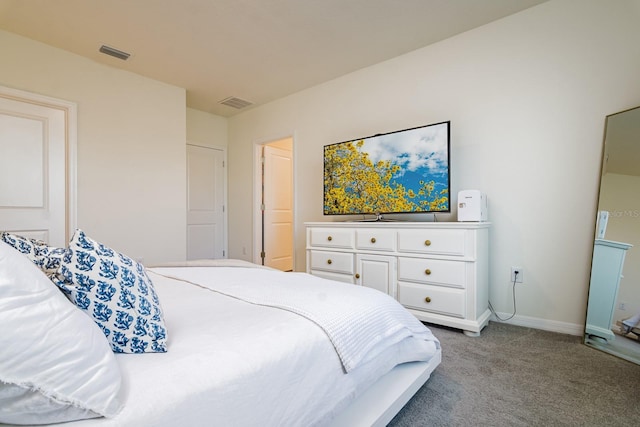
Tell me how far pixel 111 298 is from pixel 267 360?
430mm

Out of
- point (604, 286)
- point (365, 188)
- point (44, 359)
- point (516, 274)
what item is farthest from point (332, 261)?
point (44, 359)

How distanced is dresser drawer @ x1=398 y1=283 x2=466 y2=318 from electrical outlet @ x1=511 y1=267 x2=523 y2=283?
585 mm

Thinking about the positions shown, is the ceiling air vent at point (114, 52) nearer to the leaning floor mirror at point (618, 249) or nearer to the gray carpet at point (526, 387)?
the gray carpet at point (526, 387)

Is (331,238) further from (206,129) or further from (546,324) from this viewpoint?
(206,129)

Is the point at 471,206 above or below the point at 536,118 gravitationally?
below

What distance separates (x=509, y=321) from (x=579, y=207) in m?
1.03

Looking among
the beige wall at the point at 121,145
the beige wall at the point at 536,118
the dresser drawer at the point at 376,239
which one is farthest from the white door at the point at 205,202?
the beige wall at the point at 536,118

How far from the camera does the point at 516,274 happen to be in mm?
2504

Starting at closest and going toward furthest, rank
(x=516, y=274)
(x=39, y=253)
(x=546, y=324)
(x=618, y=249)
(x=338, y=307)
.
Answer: (x=39, y=253), (x=338, y=307), (x=618, y=249), (x=546, y=324), (x=516, y=274)

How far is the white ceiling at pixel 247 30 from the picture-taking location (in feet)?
7.87

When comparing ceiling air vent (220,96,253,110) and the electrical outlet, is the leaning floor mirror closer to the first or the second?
the electrical outlet

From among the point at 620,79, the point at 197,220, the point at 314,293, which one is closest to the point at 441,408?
the point at 314,293

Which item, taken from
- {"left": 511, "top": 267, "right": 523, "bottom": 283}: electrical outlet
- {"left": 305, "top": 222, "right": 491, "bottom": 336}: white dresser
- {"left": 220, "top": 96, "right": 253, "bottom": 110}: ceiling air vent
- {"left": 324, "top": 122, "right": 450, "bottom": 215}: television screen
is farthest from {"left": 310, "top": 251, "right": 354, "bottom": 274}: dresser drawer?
{"left": 220, "top": 96, "right": 253, "bottom": 110}: ceiling air vent

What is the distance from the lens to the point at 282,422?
807 millimetres
